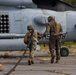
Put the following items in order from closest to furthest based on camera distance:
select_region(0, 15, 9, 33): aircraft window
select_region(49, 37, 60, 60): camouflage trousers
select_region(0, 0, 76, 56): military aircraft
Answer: select_region(49, 37, 60, 60): camouflage trousers < select_region(0, 0, 76, 56): military aircraft < select_region(0, 15, 9, 33): aircraft window

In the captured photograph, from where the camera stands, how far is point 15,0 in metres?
17.5

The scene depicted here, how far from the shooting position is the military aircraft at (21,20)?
17.2 m

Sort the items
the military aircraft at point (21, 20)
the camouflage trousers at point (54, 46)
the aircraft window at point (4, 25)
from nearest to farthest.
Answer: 1. the camouflage trousers at point (54, 46)
2. the military aircraft at point (21, 20)
3. the aircraft window at point (4, 25)

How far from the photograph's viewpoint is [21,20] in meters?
17.5

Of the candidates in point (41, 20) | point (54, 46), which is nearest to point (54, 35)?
point (54, 46)

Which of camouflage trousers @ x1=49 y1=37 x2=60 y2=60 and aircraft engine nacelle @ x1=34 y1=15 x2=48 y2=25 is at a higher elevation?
aircraft engine nacelle @ x1=34 y1=15 x2=48 y2=25

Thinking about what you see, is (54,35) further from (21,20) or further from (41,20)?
(21,20)

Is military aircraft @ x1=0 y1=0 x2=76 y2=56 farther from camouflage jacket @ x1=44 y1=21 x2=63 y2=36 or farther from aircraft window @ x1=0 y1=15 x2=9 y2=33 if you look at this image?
camouflage jacket @ x1=44 y1=21 x2=63 y2=36

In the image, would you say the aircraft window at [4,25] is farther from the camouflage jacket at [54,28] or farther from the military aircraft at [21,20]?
the camouflage jacket at [54,28]

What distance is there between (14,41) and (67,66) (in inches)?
147

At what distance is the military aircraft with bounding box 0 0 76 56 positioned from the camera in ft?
56.3

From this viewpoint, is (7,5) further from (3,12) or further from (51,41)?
(51,41)

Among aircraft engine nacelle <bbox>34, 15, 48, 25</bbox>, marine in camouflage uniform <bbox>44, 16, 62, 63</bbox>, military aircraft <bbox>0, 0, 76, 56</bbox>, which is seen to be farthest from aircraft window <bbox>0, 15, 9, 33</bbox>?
marine in camouflage uniform <bbox>44, 16, 62, 63</bbox>

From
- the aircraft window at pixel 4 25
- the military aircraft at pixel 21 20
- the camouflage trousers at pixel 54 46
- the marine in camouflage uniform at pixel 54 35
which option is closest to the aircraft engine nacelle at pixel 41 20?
the military aircraft at pixel 21 20
